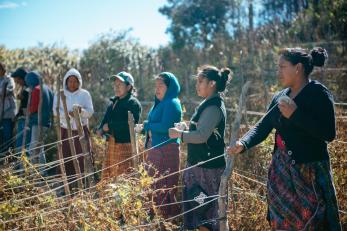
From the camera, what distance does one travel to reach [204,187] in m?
3.76

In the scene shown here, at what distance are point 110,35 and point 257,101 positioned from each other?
7.51 meters

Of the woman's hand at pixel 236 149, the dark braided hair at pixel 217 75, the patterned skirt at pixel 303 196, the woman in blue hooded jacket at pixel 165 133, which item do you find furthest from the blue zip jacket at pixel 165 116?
the patterned skirt at pixel 303 196

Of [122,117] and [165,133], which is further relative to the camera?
[122,117]

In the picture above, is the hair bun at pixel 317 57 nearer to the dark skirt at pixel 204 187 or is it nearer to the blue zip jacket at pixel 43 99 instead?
the dark skirt at pixel 204 187

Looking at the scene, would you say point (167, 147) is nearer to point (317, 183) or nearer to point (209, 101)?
point (209, 101)

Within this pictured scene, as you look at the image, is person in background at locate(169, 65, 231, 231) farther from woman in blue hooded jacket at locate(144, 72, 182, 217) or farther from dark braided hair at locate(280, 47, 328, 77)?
dark braided hair at locate(280, 47, 328, 77)

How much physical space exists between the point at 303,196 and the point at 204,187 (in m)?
1.20

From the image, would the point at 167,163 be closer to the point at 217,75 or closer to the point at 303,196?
the point at 217,75

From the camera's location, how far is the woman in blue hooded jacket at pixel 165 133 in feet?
14.2

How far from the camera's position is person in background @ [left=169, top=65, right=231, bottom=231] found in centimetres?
366

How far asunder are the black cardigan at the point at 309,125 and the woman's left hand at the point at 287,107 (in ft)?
0.07

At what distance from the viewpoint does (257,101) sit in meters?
8.78

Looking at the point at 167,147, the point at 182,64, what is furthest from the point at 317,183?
the point at 182,64

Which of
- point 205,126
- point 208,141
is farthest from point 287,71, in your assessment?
point 208,141
